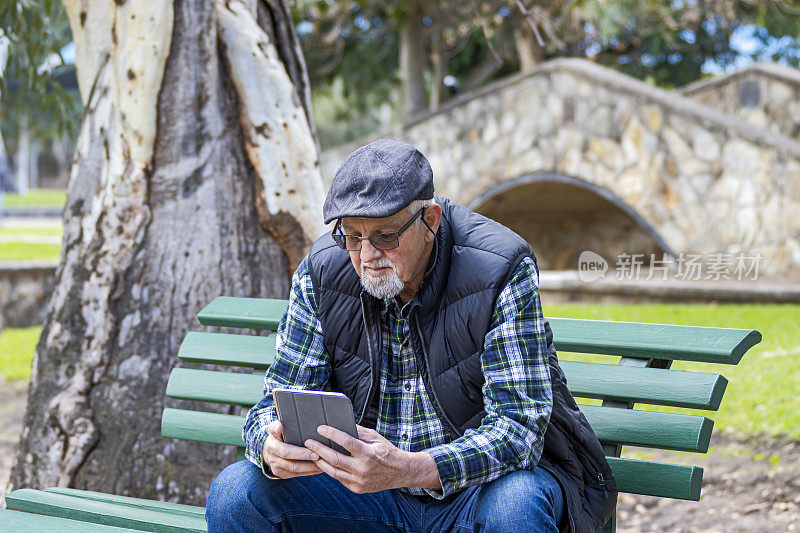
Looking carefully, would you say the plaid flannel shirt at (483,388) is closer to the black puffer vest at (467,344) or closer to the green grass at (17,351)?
the black puffer vest at (467,344)

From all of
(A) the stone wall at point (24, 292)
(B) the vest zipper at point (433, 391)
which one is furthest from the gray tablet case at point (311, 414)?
(A) the stone wall at point (24, 292)

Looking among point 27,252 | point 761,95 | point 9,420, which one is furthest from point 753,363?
point 27,252

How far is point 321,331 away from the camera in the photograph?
8.18ft

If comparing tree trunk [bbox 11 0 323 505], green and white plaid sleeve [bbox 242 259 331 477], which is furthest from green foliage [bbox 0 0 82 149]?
green and white plaid sleeve [bbox 242 259 331 477]

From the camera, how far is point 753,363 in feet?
20.9

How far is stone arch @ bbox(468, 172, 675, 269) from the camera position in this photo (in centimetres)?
1502

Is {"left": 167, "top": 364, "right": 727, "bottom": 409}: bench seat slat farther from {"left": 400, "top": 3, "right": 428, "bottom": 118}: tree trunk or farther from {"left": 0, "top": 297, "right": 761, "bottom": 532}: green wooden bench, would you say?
{"left": 400, "top": 3, "right": 428, "bottom": 118}: tree trunk

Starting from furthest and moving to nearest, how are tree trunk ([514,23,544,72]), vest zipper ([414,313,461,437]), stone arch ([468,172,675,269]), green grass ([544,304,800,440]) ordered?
tree trunk ([514,23,544,72]), stone arch ([468,172,675,269]), green grass ([544,304,800,440]), vest zipper ([414,313,461,437])

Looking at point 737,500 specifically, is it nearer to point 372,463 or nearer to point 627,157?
point 372,463

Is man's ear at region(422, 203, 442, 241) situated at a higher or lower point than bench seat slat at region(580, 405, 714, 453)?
higher

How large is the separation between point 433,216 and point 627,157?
9409mm

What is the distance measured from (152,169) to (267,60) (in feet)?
2.40

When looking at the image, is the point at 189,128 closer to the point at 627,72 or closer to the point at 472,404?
the point at 472,404

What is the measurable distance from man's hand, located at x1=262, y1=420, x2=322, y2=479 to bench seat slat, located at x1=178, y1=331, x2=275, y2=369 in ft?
2.71
